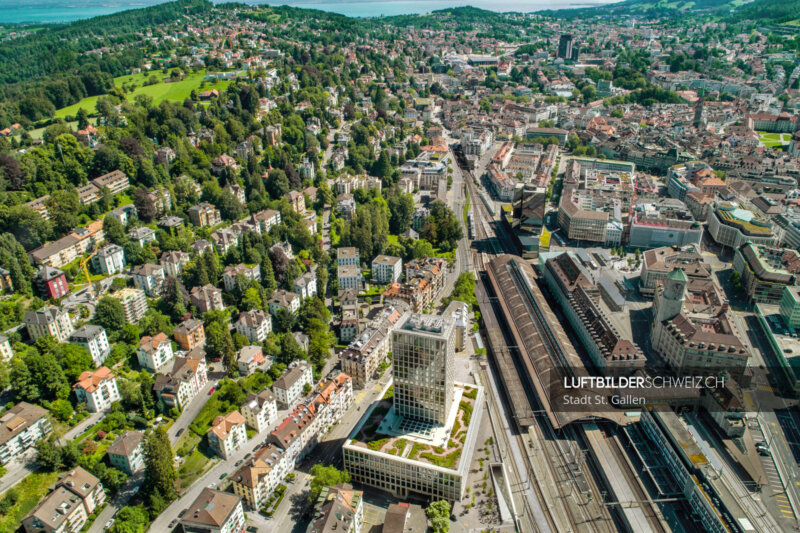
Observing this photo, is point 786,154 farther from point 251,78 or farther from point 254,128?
point 251,78

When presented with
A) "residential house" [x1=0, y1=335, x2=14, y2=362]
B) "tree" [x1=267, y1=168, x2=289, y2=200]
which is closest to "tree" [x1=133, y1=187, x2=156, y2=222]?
"tree" [x1=267, y1=168, x2=289, y2=200]

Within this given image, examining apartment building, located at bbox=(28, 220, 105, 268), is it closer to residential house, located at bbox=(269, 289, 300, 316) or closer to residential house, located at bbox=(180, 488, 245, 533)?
residential house, located at bbox=(269, 289, 300, 316)

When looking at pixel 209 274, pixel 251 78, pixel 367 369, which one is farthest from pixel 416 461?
pixel 251 78

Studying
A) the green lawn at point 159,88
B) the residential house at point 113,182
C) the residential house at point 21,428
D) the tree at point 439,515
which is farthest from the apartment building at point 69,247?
the tree at point 439,515

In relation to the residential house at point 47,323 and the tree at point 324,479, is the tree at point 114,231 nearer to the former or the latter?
the residential house at point 47,323

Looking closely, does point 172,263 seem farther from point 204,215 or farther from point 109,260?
point 204,215

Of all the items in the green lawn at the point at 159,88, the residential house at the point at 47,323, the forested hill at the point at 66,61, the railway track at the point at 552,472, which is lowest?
the railway track at the point at 552,472
